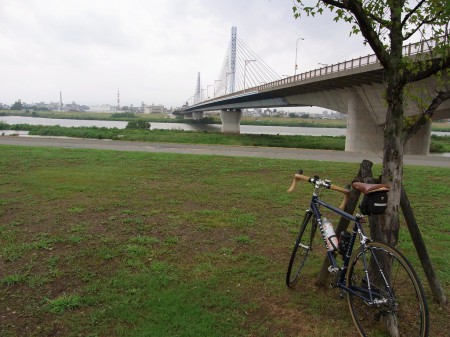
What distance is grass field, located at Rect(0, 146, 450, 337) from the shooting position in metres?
3.15

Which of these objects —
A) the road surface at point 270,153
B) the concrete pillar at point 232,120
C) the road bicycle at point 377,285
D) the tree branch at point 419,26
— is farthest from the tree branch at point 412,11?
the concrete pillar at point 232,120

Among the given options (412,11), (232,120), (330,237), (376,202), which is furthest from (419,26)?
(232,120)

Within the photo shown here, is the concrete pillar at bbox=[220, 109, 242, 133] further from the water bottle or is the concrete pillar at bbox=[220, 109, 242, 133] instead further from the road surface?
the water bottle

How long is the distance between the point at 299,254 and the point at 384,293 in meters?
1.22

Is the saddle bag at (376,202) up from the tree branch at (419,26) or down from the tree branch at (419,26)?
down

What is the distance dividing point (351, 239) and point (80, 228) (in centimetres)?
388

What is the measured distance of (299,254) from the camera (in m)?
3.98

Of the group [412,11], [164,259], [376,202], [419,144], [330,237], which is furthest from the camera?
[419,144]

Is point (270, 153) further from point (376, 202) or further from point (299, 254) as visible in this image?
point (376, 202)

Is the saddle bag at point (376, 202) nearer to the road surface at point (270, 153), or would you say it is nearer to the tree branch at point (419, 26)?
the tree branch at point (419, 26)

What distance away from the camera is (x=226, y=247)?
480 centimetres

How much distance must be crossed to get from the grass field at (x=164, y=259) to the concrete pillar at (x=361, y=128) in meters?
17.7

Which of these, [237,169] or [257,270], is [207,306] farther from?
[237,169]

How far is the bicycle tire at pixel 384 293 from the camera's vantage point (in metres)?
2.78
